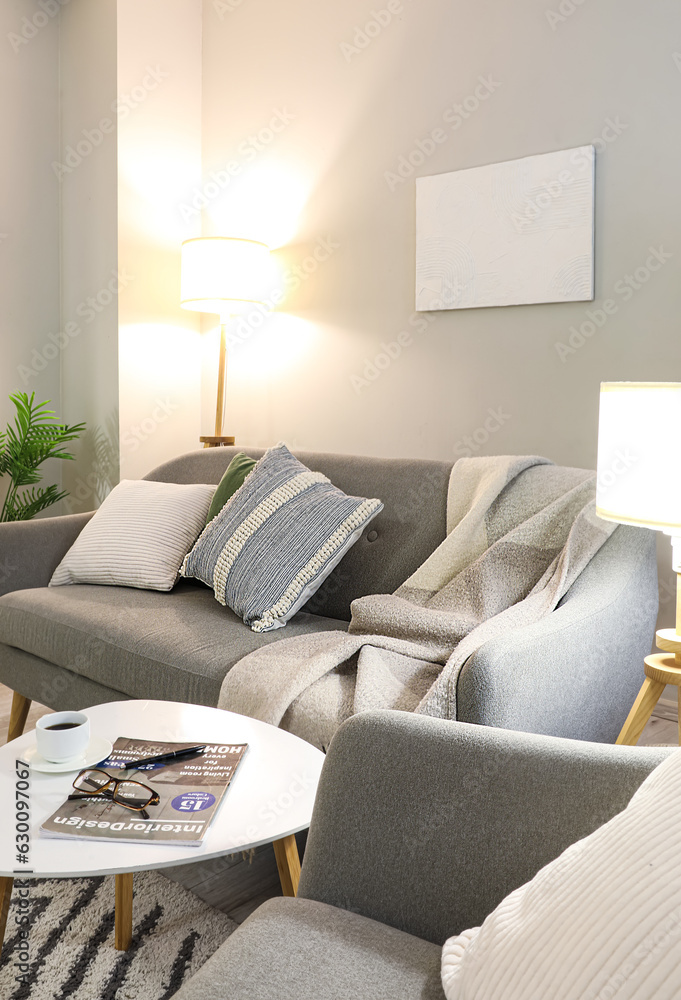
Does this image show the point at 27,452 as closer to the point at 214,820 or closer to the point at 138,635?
the point at 138,635

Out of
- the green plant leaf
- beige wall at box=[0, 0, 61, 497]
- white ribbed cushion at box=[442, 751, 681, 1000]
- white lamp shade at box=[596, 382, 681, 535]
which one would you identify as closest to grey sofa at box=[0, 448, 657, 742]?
white lamp shade at box=[596, 382, 681, 535]

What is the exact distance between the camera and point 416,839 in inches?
35.3

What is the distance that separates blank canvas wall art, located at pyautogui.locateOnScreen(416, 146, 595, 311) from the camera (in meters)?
2.64

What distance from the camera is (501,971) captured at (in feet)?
2.18

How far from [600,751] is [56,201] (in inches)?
152

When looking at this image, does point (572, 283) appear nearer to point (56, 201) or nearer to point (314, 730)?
point (314, 730)

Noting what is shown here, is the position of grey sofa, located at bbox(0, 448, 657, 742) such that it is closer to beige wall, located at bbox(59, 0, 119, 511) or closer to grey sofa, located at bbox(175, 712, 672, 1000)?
grey sofa, located at bbox(175, 712, 672, 1000)

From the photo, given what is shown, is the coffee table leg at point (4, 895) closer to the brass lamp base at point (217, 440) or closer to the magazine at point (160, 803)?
the magazine at point (160, 803)

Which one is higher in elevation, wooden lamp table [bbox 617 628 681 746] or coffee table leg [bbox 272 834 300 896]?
wooden lamp table [bbox 617 628 681 746]

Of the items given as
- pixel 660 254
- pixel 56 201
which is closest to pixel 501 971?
pixel 660 254

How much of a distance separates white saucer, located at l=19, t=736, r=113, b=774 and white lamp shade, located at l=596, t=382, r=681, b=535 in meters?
0.96

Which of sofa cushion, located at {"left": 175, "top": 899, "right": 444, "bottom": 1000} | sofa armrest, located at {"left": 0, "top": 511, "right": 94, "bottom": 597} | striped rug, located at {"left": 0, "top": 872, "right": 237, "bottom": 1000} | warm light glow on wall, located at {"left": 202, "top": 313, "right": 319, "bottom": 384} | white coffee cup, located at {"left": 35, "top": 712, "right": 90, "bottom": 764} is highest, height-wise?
warm light glow on wall, located at {"left": 202, "top": 313, "right": 319, "bottom": 384}

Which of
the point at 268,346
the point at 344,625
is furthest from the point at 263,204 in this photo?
the point at 344,625

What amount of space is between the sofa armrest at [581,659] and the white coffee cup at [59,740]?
0.60m
